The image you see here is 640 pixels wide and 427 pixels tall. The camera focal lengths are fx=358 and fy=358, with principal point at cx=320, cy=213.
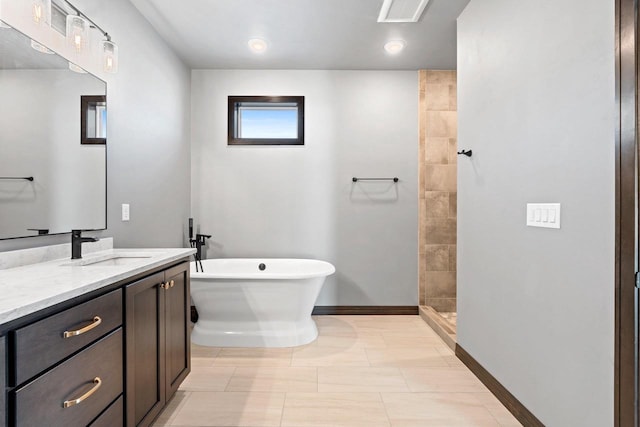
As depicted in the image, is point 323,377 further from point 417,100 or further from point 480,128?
point 417,100

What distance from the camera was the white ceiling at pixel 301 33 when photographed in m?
2.58

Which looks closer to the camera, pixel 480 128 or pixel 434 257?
pixel 480 128

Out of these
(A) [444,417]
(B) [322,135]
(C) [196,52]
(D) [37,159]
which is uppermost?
(C) [196,52]

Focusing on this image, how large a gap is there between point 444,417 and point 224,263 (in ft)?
8.02

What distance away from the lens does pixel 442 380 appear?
2359 mm

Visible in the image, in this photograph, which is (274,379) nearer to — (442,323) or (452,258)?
(442,323)

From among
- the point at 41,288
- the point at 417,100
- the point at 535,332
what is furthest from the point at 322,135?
the point at 41,288

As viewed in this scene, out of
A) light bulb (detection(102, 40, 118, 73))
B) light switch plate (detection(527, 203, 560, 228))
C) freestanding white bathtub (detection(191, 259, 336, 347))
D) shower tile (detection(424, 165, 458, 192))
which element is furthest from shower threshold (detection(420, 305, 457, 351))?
light bulb (detection(102, 40, 118, 73))

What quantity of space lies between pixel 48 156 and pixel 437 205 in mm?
3264

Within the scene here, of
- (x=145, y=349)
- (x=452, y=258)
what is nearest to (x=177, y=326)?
(x=145, y=349)

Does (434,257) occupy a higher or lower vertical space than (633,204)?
lower

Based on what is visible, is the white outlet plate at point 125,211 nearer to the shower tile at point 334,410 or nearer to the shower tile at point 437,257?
the shower tile at point 334,410

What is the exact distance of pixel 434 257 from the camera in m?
3.77

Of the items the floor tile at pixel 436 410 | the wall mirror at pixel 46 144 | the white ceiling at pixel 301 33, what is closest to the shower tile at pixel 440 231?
the white ceiling at pixel 301 33
